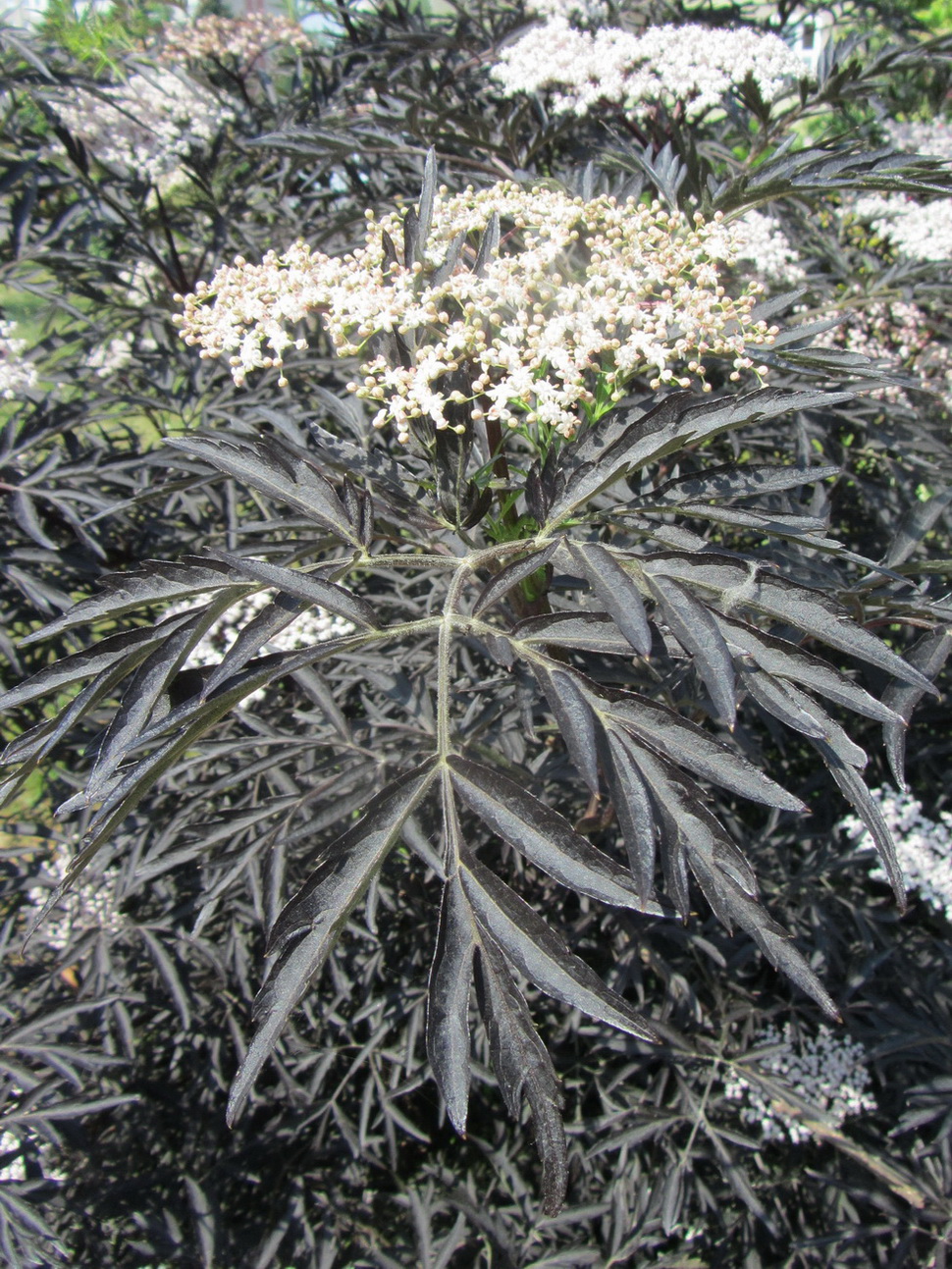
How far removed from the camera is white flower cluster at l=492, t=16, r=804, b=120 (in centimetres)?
167

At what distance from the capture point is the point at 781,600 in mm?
921

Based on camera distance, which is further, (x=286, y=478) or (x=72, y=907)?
(x=72, y=907)

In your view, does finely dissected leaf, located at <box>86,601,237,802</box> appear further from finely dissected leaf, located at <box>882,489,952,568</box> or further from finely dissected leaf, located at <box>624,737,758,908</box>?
finely dissected leaf, located at <box>882,489,952,568</box>

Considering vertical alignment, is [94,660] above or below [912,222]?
below

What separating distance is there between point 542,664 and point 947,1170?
57.5 inches

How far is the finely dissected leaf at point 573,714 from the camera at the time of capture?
0.84 metres

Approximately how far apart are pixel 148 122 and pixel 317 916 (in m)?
2.28

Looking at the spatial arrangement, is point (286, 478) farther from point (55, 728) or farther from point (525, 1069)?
point (525, 1069)

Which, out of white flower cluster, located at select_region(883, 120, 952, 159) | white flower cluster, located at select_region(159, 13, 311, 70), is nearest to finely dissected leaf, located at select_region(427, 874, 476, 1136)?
white flower cluster, located at select_region(883, 120, 952, 159)

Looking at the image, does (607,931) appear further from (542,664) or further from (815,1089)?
(542,664)

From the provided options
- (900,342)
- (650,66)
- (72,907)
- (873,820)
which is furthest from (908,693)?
(72,907)

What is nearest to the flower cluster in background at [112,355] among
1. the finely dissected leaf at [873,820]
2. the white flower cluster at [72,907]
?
the white flower cluster at [72,907]

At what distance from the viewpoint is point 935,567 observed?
1.22 m

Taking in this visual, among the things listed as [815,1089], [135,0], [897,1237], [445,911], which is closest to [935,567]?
[445,911]
